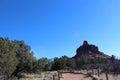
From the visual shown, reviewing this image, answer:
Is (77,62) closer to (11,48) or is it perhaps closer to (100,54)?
(100,54)

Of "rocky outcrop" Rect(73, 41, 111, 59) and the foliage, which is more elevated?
"rocky outcrop" Rect(73, 41, 111, 59)

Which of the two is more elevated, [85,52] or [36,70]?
[85,52]

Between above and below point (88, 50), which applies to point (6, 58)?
below

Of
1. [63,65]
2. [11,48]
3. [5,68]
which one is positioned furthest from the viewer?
[63,65]

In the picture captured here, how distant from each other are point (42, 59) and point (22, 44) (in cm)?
624

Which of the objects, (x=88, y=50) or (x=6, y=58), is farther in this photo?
(x=88, y=50)

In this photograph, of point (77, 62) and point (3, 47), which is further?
point (77, 62)

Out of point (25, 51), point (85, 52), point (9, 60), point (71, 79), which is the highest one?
point (85, 52)

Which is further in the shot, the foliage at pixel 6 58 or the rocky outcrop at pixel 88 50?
the rocky outcrop at pixel 88 50

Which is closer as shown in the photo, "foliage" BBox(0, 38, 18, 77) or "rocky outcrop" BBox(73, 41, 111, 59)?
"foliage" BBox(0, 38, 18, 77)

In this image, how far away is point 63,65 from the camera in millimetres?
87688

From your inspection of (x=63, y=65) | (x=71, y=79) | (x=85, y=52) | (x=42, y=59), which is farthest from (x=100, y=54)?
(x=71, y=79)

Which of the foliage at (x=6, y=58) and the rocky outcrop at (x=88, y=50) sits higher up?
the rocky outcrop at (x=88, y=50)

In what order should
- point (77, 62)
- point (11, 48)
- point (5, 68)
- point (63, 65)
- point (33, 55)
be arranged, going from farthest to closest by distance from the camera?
point (77, 62), point (63, 65), point (33, 55), point (11, 48), point (5, 68)
